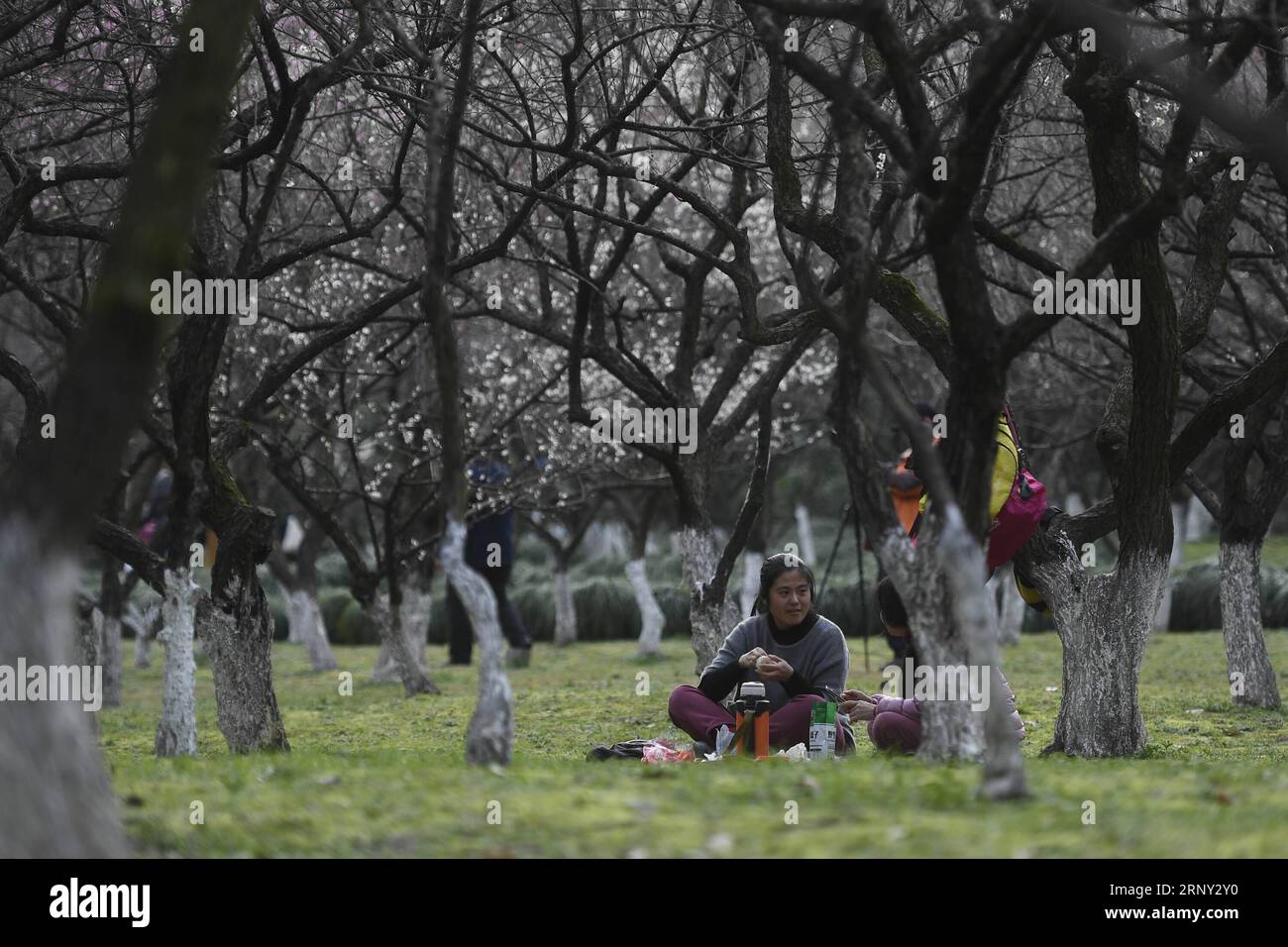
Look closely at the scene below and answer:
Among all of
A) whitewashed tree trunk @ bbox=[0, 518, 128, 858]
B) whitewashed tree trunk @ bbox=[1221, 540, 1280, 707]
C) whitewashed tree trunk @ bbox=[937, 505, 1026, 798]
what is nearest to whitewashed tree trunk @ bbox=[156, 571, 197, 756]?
whitewashed tree trunk @ bbox=[0, 518, 128, 858]

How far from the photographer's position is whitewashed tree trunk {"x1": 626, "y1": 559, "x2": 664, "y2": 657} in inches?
864

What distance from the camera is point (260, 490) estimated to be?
21375mm

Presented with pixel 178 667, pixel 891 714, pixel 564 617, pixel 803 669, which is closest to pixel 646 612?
pixel 564 617

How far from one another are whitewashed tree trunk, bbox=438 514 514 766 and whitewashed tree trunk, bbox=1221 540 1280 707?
8.34 metres

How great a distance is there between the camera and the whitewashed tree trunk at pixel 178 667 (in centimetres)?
973

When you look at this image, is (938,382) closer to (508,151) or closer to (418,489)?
(418,489)

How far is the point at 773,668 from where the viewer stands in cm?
881

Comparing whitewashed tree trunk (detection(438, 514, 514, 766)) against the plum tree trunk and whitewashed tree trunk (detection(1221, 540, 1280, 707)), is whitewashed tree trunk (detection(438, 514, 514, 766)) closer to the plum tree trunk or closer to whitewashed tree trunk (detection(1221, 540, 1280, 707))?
the plum tree trunk

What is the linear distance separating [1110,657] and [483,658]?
399 centimetres

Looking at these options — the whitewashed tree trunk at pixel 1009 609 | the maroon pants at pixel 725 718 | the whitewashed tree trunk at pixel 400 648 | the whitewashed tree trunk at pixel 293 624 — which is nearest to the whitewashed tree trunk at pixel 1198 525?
the whitewashed tree trunk at pixel 1009 609

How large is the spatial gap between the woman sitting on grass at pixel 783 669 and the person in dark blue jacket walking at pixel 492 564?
28.1ft

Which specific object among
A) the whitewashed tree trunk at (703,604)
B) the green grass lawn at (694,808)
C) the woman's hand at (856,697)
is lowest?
the green grass lawn at (694,808)

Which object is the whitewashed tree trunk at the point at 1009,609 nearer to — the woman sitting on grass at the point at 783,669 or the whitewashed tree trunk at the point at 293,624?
the whitewashed tree trunk at the point at 293,624

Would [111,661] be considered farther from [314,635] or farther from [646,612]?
[646,612]
